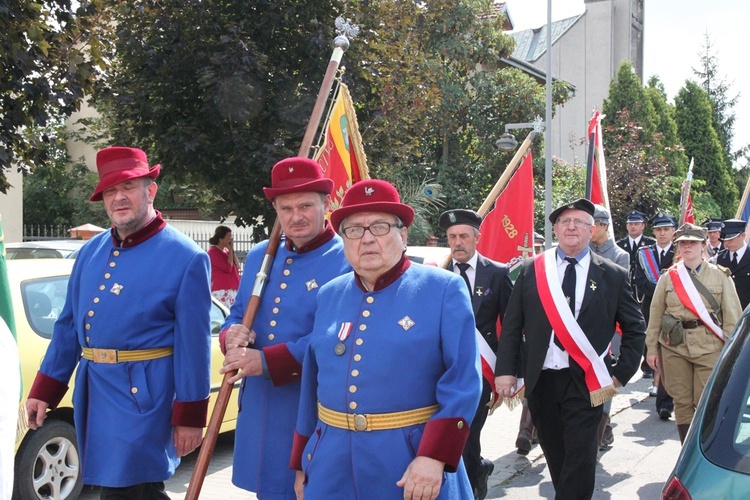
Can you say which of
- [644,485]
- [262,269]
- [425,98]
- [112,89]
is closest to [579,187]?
[425,98]

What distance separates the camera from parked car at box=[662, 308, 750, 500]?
9.34 ft

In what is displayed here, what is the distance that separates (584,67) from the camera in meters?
52.2

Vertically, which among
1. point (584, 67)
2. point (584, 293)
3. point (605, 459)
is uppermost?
point (584, 67)

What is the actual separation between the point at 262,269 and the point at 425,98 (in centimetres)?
989

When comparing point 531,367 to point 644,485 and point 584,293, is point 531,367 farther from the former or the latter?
point 644,485

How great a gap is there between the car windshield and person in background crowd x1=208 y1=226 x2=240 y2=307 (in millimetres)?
8520

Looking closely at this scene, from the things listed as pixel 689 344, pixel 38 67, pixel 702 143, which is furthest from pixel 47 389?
pixel 702 143

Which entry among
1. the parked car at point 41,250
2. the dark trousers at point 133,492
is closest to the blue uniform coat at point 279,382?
the dark trousers at point 133,492

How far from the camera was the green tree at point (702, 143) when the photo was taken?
50.1 m

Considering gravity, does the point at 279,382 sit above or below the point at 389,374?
below

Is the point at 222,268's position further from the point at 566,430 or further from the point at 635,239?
the point at 566,430

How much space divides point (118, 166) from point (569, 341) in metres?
2.68

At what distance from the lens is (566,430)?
5.18 m

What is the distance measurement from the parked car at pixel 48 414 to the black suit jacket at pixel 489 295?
2.67m
